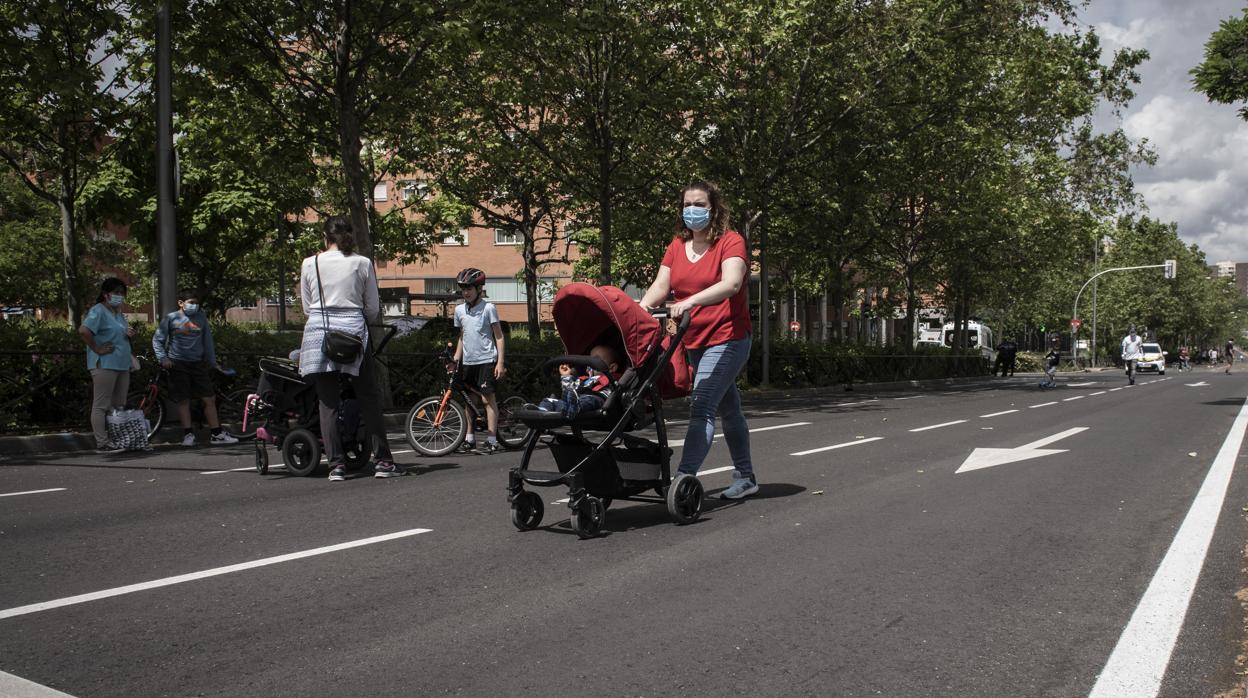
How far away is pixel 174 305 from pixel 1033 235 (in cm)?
3076

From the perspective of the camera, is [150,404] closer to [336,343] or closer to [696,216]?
[336,343]

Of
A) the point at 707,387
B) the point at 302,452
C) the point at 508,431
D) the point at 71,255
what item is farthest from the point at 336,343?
the point at 71,255

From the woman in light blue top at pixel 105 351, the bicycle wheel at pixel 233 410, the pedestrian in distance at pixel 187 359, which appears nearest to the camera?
the woman in light blue top at pixel 105 351

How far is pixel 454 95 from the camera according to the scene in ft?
71.4

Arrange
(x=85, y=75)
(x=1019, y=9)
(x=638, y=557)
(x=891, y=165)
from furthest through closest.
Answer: (x=891, y=165) < (x=1019, y=9) < (x=85, y=75) < (x=638, y=557)

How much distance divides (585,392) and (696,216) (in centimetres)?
132

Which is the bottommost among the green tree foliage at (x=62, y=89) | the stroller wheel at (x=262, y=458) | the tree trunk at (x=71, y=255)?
the stroller wheel at (x=262, y=458)

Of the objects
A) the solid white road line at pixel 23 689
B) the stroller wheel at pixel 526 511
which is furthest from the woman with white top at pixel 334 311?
the solid white road line at pixel 23 689

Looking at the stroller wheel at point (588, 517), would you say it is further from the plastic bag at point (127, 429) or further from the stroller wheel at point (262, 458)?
the plastic bag at point (127, 429)

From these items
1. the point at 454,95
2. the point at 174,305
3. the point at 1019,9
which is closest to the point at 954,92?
the point at 1019,9

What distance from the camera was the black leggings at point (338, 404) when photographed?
26.3ft

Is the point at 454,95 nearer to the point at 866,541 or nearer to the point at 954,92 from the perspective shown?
the point at 954,92

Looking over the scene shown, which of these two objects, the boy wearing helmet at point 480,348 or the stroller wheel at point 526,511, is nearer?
the stroller wheel at point 526,511

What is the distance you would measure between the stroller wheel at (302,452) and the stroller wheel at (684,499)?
3.57m
